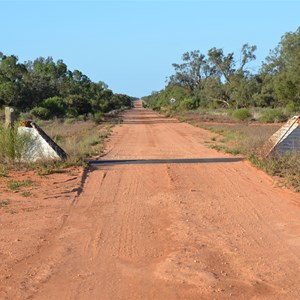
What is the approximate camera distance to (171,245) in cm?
674

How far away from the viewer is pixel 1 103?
47312mm

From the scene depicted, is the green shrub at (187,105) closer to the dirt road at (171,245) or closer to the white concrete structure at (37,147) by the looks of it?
the white concrete structure at (37,147)

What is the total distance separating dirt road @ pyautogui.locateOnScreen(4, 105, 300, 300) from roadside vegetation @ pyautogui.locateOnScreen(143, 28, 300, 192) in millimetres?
2176

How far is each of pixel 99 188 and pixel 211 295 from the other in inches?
232

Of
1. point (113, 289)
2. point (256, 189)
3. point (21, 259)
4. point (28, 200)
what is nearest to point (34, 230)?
point (21, 259)

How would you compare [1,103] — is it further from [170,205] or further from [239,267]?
[239,267]

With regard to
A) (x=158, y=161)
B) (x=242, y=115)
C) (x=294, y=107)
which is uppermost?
(x=158, y=161)

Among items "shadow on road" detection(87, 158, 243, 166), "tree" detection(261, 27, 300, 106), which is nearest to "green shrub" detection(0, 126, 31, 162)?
"shadow on road" detection(87, 158, 243, 166)

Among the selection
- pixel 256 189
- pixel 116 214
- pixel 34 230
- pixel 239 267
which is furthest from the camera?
pixel 256 189

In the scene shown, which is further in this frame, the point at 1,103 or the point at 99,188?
the point at 1,103

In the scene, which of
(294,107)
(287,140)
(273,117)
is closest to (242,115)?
(273,117)

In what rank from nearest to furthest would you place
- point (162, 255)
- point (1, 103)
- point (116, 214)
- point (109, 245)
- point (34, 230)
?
point (162, 255) → point (109, 245) → point (34, 230) → point (116, 214) → point (1, 103)

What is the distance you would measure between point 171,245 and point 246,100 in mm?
59006

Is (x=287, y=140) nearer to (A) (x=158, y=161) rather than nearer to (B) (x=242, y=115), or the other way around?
(A) (x=158, y=161)
